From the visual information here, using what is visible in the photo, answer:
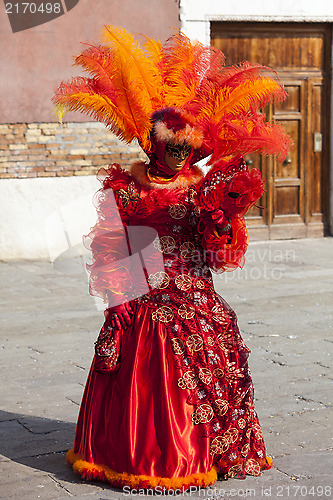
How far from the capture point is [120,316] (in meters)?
3.54

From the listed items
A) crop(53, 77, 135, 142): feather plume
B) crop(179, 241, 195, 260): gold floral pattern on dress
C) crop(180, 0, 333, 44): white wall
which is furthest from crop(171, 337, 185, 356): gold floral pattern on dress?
crop(180, 0, 333, 44): white wall

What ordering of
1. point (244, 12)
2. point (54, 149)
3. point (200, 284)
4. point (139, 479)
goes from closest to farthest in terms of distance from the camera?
1. point (139, 479)
2. point (200, 284)
3. point (54, 149)
4. point (244, 12)

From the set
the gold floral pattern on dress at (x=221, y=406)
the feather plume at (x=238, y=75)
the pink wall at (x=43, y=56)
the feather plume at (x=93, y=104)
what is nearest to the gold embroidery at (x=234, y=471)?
the gold floral pattern on dress at (x=221, y=406)

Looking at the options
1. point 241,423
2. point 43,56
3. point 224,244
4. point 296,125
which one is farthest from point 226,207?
point 296,125

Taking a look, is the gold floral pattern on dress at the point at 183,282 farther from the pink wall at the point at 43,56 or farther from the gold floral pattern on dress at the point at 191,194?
the pink wall at the point at 43,56

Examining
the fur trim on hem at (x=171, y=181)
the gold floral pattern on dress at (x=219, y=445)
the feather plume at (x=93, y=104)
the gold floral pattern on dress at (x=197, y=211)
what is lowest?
the gold floral pattern on dress at (x=219, y=445)

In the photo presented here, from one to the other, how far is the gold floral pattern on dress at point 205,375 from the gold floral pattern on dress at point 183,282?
1.20ft

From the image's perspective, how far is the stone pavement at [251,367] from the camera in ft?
11.8

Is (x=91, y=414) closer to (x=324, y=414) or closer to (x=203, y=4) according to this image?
(x=324, y=414)

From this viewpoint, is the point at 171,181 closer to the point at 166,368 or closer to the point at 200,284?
the point at 200,284

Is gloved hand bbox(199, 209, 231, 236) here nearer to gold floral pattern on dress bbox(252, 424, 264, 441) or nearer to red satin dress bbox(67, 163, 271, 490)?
red satin dress bbox(67, 163, 271, 490)

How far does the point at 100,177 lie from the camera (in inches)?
148

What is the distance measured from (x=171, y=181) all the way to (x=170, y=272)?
411 millimetres

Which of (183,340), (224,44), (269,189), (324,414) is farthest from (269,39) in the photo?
(183,340)
